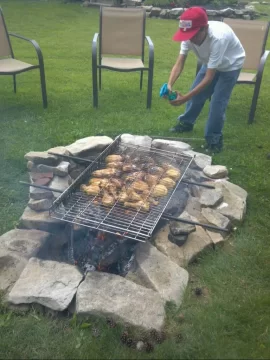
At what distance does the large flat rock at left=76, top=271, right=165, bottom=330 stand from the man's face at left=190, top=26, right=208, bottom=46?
8.18 ft

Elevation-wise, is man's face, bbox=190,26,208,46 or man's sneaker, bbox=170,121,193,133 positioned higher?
man's face, bbox=190,26,208,46

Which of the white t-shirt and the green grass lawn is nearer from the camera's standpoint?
the green grass lawn

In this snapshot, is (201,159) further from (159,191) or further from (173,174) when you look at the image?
(159,191)

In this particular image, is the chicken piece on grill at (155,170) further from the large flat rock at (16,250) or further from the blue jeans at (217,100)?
the blue jeans at (217,100)

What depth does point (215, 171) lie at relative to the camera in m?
3.95

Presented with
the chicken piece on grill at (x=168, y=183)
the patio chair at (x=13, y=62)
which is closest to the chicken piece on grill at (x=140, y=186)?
the chicken piece on grill at (x=168, y=183)

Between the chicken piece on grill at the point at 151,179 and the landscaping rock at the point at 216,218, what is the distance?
0.51 metres

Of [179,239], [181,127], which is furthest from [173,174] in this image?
[181,127]

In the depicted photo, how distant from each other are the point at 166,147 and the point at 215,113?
0.77 m

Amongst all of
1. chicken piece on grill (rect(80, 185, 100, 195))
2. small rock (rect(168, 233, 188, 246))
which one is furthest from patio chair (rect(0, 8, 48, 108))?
small rock (rect(168, 233, 188, 246))

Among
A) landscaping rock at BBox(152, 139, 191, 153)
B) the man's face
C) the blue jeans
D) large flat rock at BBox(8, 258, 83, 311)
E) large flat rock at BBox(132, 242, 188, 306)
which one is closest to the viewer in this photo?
large flat rock at BBox(8, 258, 83, 311)

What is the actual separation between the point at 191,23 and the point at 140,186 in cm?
170

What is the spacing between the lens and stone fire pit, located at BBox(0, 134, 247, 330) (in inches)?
97.3

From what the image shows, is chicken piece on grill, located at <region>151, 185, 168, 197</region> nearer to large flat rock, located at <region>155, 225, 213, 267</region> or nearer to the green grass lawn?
large flat rock, located at <region>155, 225, 213, 267</region>
